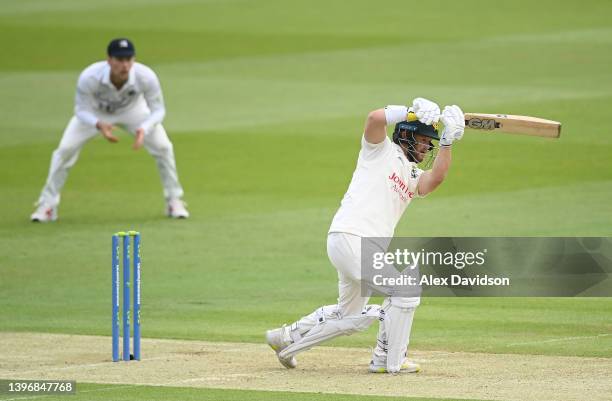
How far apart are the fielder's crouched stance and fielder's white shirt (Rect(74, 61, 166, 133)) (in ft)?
20.9

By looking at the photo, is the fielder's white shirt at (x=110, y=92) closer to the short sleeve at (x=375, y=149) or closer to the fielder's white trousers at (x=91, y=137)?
the fielder's white trousers at (x=91, y=137)

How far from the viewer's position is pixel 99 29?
3011 centimetres

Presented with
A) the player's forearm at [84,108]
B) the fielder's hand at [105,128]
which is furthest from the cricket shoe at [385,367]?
the player's forearm at [84,108]

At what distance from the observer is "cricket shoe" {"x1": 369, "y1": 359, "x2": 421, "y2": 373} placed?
28.5ft

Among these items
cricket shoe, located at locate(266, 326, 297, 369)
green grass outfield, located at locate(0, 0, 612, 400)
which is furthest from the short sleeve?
green grass outfield, located at locate(0, 0, 612, 400)

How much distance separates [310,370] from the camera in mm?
8922

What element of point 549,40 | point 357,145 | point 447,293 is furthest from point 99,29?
point 447,293

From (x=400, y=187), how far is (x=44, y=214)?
793cm

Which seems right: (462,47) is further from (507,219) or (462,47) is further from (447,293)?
(447,293)

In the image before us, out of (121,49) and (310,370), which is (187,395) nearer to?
(310,370)

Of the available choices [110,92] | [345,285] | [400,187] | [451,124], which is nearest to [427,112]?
[451,124]

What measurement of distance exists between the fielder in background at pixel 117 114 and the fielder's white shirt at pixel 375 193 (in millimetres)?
6114

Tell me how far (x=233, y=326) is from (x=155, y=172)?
8593 mm

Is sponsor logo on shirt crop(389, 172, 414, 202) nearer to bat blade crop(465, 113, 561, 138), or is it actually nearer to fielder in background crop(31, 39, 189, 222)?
bat blade crop(465, 113, 561, 138)
